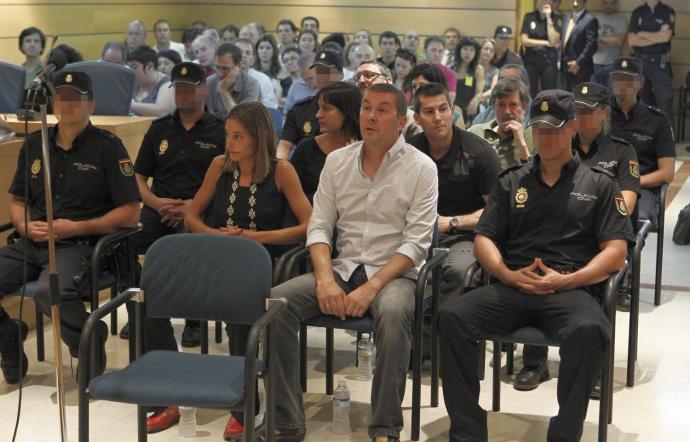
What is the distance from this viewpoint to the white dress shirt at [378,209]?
4008 millimetres

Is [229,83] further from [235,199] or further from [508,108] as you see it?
[235,199]

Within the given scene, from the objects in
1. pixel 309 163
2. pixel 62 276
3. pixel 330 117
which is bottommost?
pixel 62 276

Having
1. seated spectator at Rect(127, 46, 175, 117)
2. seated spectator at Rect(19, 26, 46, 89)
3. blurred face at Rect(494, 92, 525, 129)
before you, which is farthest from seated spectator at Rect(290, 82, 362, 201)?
seated spectator at Rect(19, 26, 46, 89)

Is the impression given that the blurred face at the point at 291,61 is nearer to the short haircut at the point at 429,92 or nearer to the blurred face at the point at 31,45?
the blurred face at the point at 31,45

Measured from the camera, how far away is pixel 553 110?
385 cm

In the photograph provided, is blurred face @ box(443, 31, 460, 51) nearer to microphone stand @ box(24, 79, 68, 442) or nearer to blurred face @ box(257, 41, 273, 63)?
blurred face @ box(257, 41, 273, 63)

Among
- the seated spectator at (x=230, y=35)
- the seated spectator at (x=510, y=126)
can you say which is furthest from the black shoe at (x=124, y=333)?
the seated spectator at (x=230, y=35)

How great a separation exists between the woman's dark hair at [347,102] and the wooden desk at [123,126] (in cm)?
133

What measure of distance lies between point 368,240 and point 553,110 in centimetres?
85

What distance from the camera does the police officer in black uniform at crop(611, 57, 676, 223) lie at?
18.3ft

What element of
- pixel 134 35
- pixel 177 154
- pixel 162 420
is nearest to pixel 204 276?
pixel 162 420

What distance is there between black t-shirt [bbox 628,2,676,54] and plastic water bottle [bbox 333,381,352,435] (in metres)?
9.50

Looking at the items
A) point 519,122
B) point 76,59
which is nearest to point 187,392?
point 519,122

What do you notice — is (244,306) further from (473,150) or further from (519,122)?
(519,122)
